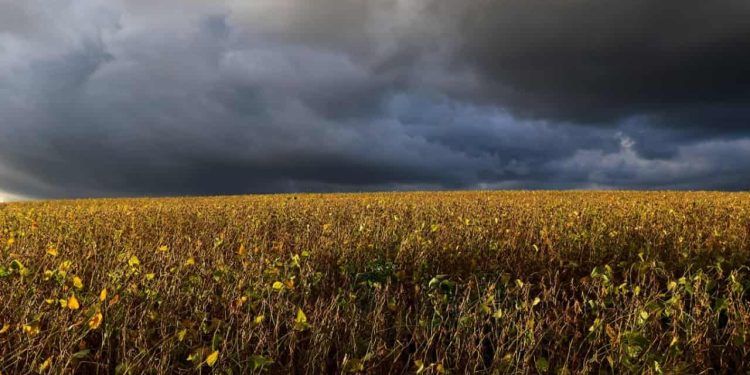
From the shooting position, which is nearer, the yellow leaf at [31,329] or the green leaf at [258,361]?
the green leaf at [258,361]

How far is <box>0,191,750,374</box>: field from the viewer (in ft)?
12.5

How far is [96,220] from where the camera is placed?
12297mm

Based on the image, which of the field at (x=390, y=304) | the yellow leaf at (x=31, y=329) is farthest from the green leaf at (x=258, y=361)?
the yellow leaf at (x=31, y=329)

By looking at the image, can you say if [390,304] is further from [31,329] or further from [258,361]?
[31,329]

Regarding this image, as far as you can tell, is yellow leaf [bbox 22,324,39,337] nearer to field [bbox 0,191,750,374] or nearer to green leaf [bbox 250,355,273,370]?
field [bbox 0,191,750,374]

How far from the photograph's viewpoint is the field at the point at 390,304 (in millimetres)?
3800

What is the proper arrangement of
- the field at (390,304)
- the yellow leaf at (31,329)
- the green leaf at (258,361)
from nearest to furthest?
the green leaf at (258,361), the yellow leaf at (31,329), the field at (390,304)

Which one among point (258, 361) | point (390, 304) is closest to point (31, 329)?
point (258, 361)

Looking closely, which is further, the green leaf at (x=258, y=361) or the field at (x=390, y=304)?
the field at (x=390, y=304)

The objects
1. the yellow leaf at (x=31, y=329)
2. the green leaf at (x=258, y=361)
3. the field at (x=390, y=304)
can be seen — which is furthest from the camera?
the field at (x=390, y=304)

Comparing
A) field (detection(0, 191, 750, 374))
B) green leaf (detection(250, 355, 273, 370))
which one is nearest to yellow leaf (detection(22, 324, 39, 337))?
field (detection(0, 191, 750, 374))

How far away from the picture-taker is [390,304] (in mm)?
4605

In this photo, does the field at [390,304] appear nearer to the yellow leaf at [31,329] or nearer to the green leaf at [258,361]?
the green leaf at [258,361]

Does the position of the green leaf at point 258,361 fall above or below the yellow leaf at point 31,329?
below
